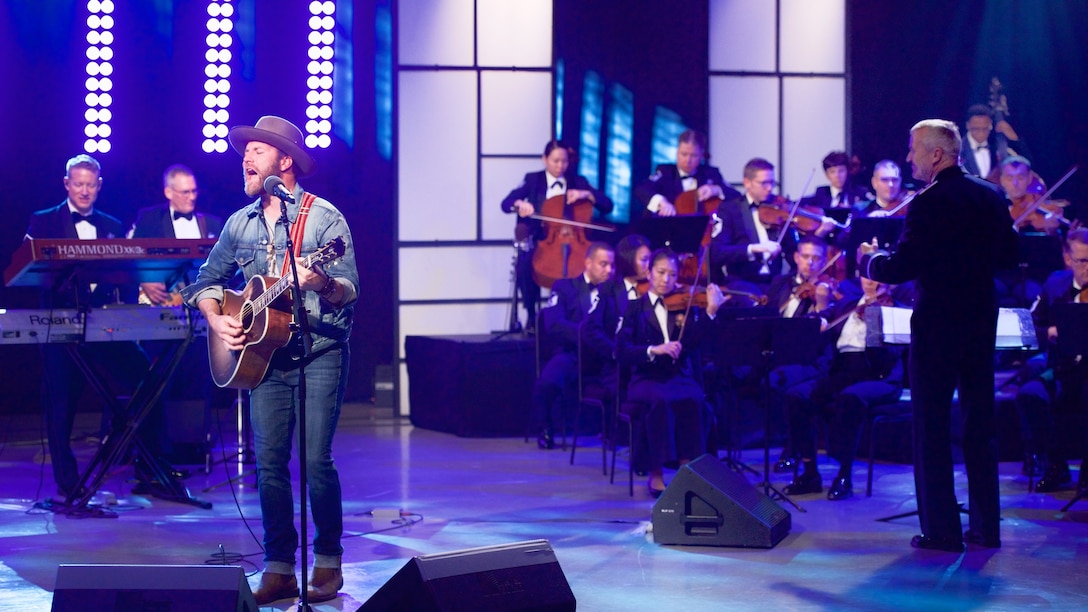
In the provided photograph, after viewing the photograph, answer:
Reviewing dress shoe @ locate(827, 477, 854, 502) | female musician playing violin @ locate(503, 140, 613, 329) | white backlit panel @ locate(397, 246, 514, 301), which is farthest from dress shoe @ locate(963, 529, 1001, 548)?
white backlit panel @ locate(397, 246, 514, 301)

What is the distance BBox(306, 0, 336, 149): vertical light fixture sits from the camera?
957 centimetres

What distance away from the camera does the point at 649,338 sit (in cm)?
741

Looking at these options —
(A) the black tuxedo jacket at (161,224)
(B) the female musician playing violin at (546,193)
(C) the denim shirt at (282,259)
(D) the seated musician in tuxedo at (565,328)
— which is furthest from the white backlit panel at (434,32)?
(C) the denim shirt at (282,259)

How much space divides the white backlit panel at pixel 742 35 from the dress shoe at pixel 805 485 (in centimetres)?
466

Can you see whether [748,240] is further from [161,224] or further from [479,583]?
[479,583]

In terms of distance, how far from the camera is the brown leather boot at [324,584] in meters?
4.77

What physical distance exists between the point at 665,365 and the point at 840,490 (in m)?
1.22

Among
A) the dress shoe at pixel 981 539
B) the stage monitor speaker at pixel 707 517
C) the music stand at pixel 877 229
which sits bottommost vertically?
the dress shoe at pixel 981 539

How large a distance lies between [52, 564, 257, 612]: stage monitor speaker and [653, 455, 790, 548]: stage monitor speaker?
272 cm

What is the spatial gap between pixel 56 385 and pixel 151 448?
0.64 metres

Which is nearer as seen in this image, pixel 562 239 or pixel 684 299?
pixel 684 299

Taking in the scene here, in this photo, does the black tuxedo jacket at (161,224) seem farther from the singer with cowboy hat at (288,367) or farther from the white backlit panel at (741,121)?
the white backlit panel at (741,121)

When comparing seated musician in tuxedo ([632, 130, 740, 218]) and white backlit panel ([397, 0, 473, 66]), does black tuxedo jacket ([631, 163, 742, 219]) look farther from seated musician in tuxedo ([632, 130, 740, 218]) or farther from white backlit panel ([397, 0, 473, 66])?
white backlit panel ([397, 0, 473, 66])

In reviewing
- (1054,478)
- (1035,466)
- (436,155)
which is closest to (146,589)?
(1054,478)
